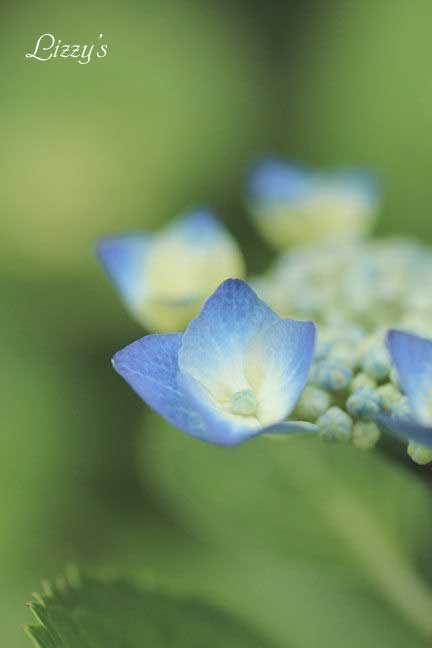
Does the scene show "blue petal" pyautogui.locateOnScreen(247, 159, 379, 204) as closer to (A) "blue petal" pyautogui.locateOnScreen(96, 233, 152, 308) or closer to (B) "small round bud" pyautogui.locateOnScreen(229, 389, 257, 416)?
(A) "blue petal" pyautogui.locateOnScreen(96, 233, 152, 308)

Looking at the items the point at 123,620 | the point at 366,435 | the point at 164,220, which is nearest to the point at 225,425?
the point at 366,435

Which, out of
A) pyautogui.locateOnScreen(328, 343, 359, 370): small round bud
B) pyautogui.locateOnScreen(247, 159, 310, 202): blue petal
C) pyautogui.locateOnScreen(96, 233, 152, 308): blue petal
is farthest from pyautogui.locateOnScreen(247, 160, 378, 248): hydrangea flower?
pyautogui.locateOnScreen(328, 343, 359, 370): small round bud

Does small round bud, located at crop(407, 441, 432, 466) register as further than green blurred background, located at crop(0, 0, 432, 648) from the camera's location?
No

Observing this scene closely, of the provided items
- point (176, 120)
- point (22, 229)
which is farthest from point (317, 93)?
point (22, 229)

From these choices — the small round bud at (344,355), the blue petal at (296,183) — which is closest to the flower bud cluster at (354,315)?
A: the small round bud at (344,355)

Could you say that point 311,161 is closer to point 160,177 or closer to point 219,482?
point 160,177

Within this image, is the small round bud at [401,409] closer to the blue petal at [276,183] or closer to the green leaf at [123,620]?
the green leaf at [123,620]
